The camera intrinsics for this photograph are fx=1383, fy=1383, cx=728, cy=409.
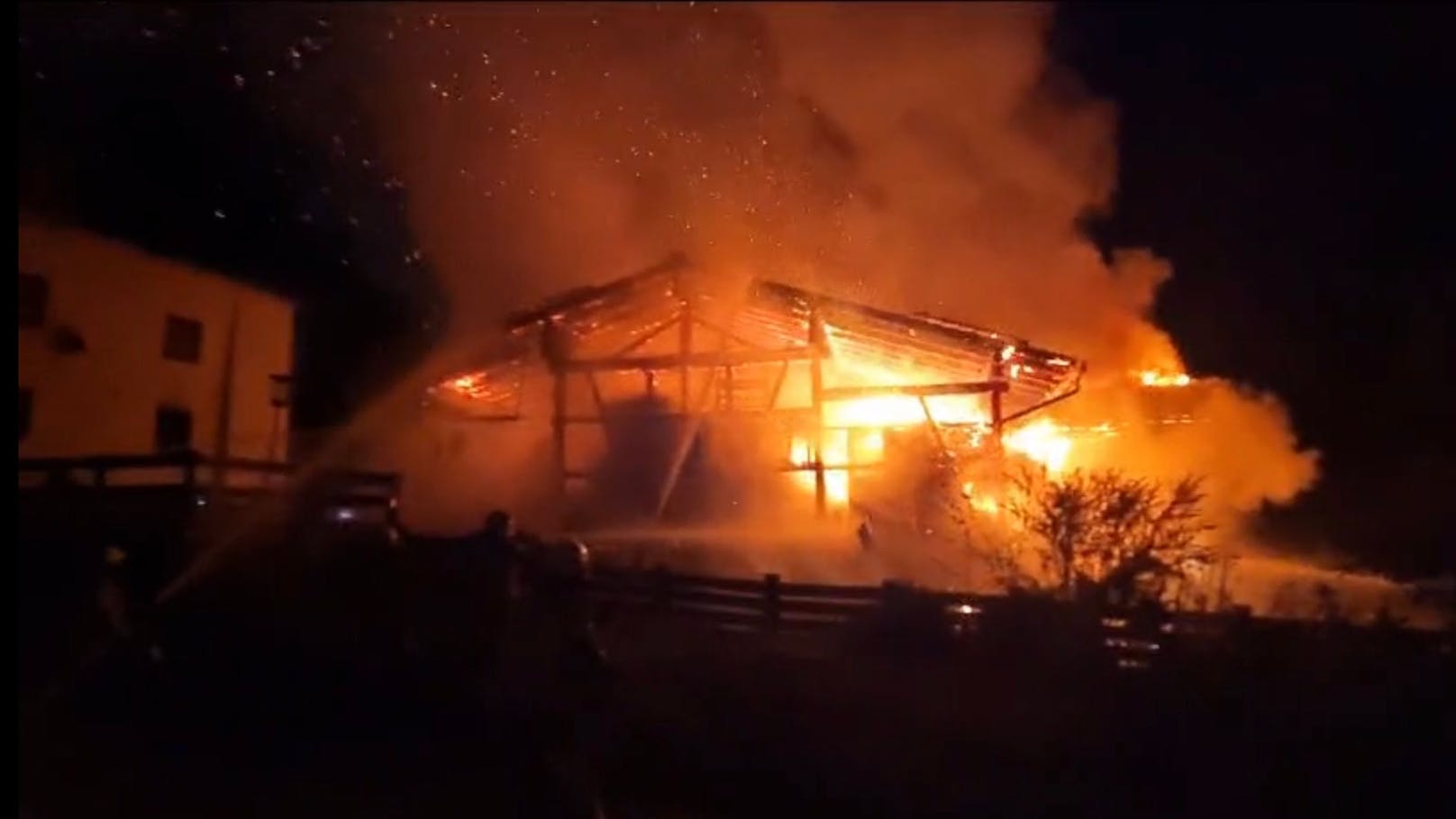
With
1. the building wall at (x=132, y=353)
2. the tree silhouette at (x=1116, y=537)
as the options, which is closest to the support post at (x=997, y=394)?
the tree silhouette at (x=1116, y=537)

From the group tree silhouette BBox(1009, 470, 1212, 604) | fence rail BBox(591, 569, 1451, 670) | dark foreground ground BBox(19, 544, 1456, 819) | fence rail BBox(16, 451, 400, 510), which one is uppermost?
fence rail BBox(16, 451, 400, 510)

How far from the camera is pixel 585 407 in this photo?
15547 millimetres

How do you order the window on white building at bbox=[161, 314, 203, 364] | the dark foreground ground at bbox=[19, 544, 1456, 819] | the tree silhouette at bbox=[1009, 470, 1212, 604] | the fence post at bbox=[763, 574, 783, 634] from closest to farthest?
the dark foreground ground at bbox=[19, 544, 1456, 819], the tree silhouette at bbox=[1009, 470, 1212, 604], the fence post at bbox=[763, 574, 783, 634], the window on white building at bbox=[161, 314, 203, 364]

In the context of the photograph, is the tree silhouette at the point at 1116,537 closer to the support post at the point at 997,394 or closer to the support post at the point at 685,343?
the support post at the point at 997,394

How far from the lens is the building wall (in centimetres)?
1364

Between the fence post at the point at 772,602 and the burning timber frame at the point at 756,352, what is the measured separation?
3518 mm

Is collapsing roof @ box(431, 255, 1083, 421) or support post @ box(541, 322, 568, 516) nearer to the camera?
collapsing roof @ box(431, 255, 1083, 421)

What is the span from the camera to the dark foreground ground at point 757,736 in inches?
269

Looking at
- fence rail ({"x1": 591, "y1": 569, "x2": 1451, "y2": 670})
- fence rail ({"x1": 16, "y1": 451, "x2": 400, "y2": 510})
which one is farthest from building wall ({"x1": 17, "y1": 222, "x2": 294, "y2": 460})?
fence rail ({"x1": 591, "y1": 569, "x2": 1451, "y2": 670})

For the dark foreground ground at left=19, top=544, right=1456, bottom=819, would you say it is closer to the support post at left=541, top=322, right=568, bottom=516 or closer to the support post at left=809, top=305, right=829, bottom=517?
the support post at left=809, top=305, right=829, bottom=517

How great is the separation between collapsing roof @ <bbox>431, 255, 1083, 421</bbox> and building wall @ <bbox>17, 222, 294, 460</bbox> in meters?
3.18

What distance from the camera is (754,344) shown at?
579 inches

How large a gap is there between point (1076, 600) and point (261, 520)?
6.20 meters

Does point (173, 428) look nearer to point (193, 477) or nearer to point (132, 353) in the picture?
point (132, 353)
